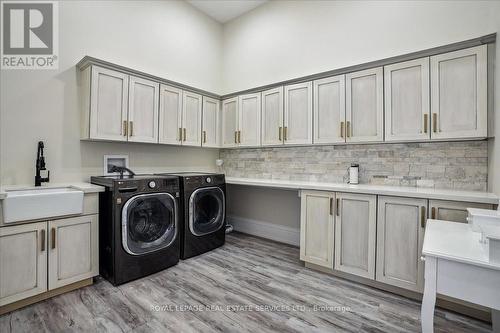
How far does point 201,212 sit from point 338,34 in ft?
9.64

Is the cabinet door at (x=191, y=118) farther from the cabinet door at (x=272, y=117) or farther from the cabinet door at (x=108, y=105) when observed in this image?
the cabinet door at (x=272, y=117)

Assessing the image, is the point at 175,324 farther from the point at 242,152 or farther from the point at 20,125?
the point at 242,152

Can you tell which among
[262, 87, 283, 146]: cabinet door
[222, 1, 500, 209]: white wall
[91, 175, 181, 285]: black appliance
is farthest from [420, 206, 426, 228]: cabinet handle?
[91, 175, 181, 285]: black appliance

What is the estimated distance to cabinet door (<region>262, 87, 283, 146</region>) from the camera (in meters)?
3.32

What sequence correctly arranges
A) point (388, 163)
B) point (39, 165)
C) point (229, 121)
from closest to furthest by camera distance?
point (39, 165) → point (388, 163) → point (229, 121)

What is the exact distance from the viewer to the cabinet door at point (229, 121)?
3.84m

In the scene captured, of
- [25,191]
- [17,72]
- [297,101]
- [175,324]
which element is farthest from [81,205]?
[297,101]

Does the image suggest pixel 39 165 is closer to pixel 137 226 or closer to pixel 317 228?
pixel 137 226

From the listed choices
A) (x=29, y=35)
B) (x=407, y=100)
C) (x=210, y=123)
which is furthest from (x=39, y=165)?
(x=407, y=100)

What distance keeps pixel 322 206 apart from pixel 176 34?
11.0ft

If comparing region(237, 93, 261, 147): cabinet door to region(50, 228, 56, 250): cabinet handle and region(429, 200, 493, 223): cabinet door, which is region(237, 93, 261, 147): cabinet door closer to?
region(429, 200, 493, 223): cabinet door

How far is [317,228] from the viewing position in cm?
262

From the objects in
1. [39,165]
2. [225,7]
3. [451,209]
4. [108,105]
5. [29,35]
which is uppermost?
[225,7]

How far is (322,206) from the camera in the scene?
8.47 ft
